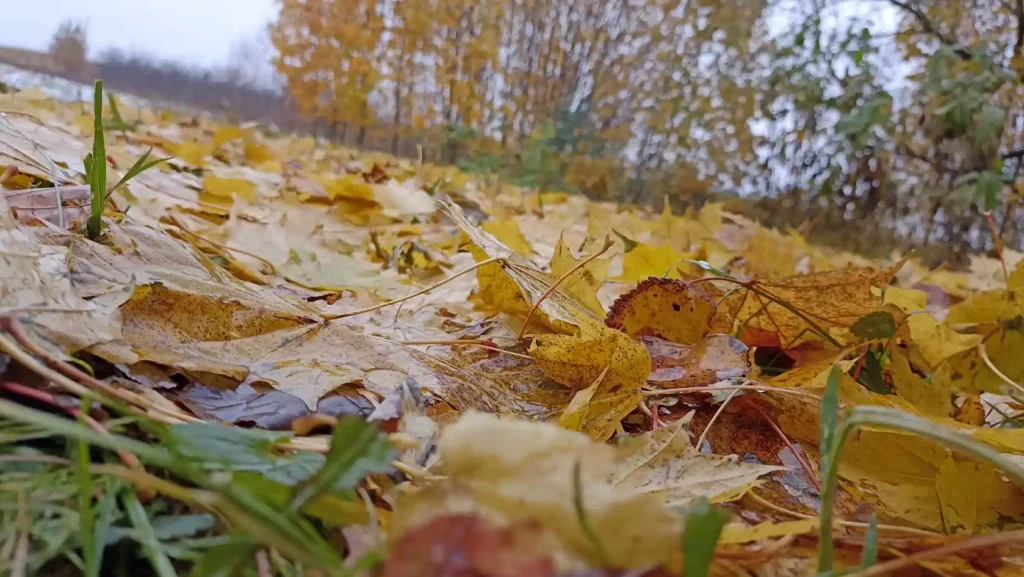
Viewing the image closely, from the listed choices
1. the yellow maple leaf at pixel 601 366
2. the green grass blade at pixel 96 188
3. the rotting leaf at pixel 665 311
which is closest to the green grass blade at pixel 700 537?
the yellow maple leaf at pixel 601 366

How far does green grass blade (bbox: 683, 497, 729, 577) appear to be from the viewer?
17 cm

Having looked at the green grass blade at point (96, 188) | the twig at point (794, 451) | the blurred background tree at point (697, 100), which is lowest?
the twig at point (794, 451)

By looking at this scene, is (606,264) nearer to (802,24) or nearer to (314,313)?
(314,313)

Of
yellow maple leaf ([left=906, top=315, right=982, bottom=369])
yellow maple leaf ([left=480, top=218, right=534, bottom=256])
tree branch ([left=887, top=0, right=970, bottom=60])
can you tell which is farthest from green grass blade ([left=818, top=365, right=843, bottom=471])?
tree branch ([left=887, top=0, right=970, bottom=60])

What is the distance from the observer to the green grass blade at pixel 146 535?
19cm

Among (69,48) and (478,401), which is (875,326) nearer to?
(478,401)

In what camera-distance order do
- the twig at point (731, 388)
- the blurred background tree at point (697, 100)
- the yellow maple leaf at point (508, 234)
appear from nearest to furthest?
1. the twig at point (731, 388)
2. the yellow maple leaf at point (508, 234)
3. the blurred background tree at point (697, 100)

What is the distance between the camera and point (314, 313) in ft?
1.36

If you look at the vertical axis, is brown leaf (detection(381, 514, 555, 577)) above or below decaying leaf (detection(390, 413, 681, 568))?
below

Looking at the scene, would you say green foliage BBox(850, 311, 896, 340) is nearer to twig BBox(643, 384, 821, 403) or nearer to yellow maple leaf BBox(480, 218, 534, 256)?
twig BBox(643, 384, 821, 403)

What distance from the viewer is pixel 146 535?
201 mm

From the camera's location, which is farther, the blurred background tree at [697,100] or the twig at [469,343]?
the blurred background tree at [697,100]

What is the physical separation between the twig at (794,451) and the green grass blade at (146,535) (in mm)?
306

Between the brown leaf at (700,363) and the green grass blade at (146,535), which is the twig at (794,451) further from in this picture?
the green grass blade at (146,535)
